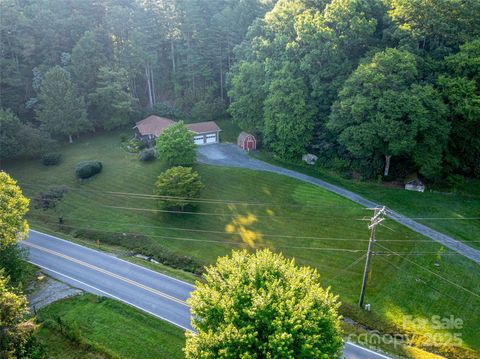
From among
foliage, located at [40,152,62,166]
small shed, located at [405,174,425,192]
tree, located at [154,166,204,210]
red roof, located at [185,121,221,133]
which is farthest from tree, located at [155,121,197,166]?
small shed, located at [405,174,425,192]

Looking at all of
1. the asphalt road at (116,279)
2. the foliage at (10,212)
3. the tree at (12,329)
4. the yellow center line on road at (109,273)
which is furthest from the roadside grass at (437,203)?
the tree at (12,329)

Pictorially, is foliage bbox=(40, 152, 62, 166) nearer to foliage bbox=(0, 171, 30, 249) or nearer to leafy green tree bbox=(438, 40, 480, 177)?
foliage bbox=(0, 171, 30, 249)

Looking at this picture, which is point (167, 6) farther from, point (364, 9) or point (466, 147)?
point (466, 147)

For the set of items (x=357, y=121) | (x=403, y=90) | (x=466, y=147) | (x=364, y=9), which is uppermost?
(x=364, y=9)

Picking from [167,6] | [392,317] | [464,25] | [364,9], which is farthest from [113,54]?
[392,317]

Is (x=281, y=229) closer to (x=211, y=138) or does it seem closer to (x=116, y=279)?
(x=116, y=279)

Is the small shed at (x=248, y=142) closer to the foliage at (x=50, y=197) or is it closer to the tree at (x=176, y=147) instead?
the tree at (x=176, y=147)

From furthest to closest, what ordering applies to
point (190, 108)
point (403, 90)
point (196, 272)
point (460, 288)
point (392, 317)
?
point (190, 108), point (403, 90), point (196, 272), point (460, 288), point (392, 317)
